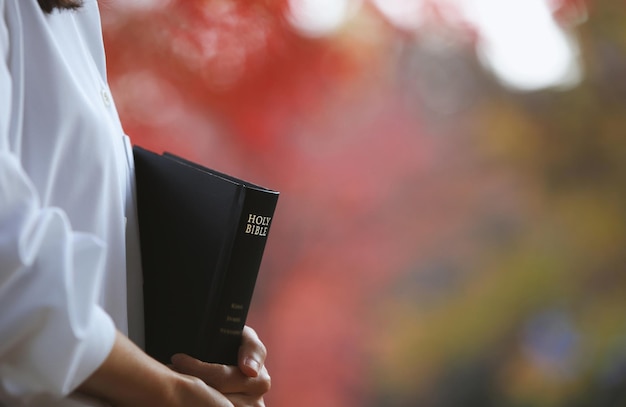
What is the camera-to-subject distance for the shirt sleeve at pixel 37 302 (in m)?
0.45

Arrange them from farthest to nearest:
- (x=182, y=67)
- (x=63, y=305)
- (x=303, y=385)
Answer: (x=303, y=385)
(x=182, y=67)
(x=63, y=305)

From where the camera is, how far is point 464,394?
2.38m

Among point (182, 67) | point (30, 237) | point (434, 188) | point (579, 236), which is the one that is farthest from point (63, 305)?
point (579, 236)

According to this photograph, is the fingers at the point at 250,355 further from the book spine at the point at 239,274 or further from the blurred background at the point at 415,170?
the blurred background at the point at 415,170

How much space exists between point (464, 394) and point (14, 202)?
83.0 inches

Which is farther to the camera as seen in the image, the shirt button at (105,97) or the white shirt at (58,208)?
the shirt button at (105,97)

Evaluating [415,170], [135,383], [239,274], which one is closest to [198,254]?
[239,274]

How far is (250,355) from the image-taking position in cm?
65

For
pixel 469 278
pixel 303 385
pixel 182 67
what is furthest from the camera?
pixel 469 278

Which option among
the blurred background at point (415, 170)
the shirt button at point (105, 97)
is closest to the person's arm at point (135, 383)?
the shirt button at point (105, 97)

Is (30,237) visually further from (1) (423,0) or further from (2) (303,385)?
(1) (423,0)

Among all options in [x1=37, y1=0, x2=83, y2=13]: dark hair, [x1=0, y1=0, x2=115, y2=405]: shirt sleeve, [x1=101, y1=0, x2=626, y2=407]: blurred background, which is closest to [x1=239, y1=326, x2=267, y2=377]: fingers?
[x1=0, y1=0, x2=115, y2=405]: shirt sleeve

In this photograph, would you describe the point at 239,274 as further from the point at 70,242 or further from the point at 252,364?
the point at 70,242

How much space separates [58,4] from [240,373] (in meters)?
0.33
